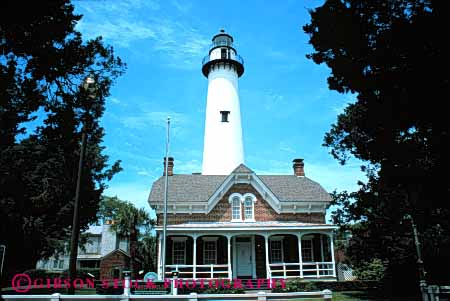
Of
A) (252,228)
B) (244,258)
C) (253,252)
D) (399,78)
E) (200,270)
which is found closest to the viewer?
(399,78)

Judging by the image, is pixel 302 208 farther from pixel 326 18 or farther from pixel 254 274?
pixel 326 18

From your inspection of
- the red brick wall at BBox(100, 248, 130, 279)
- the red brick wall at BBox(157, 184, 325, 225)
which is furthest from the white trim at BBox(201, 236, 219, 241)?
the red brick wall at BBox(100, 248, 130, 279)

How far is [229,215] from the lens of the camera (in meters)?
24.9

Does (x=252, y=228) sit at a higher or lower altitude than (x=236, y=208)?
lower

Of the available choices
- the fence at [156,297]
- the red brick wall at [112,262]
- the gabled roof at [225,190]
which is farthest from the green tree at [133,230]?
the fence at [156,297]

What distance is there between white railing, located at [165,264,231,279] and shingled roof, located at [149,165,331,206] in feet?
13.3

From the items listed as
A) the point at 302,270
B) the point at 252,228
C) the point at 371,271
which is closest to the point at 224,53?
the point at 252,228

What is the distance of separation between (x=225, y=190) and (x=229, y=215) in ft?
5.40

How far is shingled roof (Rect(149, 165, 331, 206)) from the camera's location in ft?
82.0

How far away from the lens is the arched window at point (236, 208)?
24995mm

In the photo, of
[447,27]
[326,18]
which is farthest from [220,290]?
[447,27]

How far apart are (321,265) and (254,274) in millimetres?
4397

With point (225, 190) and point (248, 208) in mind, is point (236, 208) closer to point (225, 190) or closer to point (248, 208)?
point (248, 208)

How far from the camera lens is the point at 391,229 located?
1816cm
